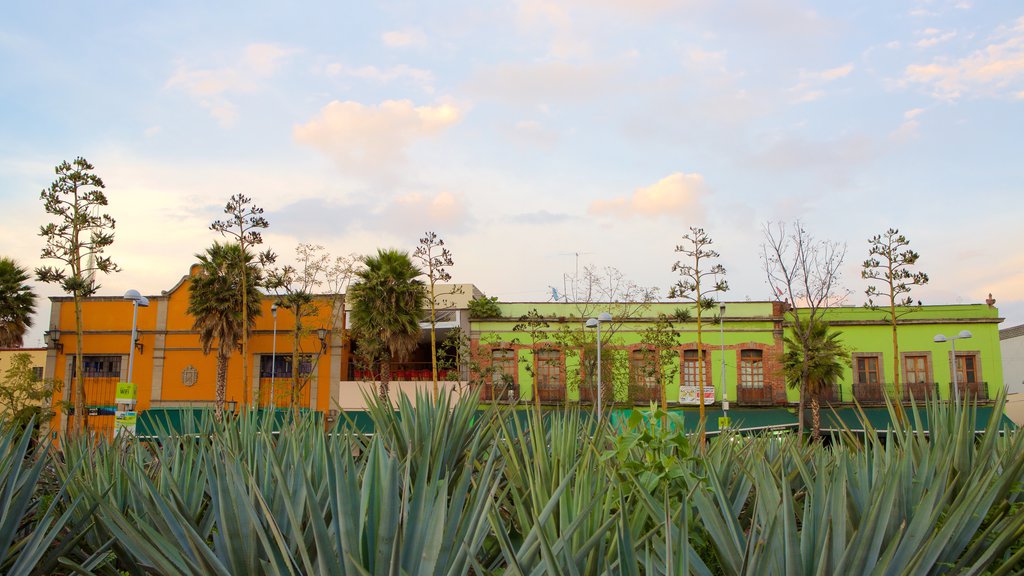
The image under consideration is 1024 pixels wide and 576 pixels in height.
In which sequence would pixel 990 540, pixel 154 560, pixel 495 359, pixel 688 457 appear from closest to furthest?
pixel 154 560
pixel 990 540
pixel 688 457
pixel 495 359

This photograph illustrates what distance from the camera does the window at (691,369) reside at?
35.8 meters

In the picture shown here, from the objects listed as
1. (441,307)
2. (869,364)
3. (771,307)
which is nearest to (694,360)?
(771,307)

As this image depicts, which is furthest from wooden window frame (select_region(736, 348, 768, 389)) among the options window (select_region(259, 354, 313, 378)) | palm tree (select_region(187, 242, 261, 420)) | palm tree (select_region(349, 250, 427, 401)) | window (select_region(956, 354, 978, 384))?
palm tree (select_region(187, 242, 261, 420))

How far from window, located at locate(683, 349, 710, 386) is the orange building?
15330 millimetres

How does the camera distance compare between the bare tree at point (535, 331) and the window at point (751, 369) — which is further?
the window at point (751, 369)

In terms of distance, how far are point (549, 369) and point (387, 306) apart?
26.0 feet

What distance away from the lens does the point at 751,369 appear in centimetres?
3594

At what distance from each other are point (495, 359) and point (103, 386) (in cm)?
1774

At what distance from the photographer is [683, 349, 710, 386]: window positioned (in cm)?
3584

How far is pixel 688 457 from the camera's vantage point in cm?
430

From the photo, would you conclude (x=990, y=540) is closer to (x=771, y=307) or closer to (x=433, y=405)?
(x=433, y=405)

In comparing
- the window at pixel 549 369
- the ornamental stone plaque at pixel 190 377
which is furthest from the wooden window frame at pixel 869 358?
the ornamental stone plaque at pixel 190 377

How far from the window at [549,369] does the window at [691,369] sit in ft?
18.4

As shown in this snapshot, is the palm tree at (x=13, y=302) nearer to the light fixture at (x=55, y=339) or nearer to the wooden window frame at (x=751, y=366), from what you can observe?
the light fixture at (x=55, y=339)
